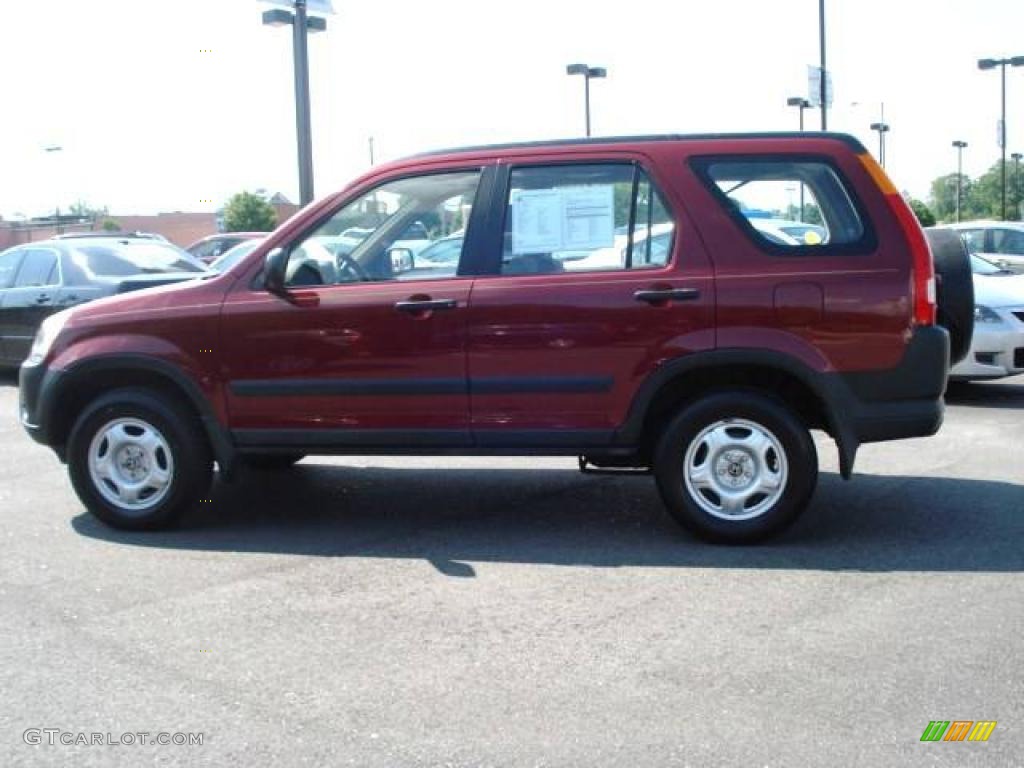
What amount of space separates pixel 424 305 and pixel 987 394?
22.0 feet

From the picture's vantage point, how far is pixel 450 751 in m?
3.70

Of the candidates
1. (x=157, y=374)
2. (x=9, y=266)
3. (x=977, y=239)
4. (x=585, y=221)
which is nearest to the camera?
(x=585, y=221)

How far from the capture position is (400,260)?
6102 millimetres

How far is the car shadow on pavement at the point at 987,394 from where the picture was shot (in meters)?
10.1

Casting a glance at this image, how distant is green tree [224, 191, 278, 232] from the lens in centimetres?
6178

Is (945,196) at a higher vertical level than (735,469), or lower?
higher

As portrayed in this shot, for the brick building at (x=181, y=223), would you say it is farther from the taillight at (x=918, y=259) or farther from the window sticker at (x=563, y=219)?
the taillight at (x=918, y=259)

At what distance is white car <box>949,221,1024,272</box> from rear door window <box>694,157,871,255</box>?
10.8m

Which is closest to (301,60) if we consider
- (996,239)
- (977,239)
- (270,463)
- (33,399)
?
(977,239)

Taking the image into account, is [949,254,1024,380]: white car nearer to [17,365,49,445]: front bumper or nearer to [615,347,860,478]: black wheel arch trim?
[615,347,860,478]: black wheel arch trim

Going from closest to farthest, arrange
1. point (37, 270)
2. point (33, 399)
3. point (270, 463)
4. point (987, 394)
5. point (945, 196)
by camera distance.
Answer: point (33, 399), point (270, 463), point (987, 394), point (37, 270), point (945, 196)

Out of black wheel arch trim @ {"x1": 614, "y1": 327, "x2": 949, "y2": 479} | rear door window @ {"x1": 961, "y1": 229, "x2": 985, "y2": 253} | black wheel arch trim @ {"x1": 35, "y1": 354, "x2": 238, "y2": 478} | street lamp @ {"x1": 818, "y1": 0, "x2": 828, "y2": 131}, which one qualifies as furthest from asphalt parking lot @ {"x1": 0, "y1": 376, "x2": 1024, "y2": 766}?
street lamp @ {"x1": 818, "y1": 0, "x2": 828, "y2": 131}

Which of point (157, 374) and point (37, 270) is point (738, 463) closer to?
point (157, 374)

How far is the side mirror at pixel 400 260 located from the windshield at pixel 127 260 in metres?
7.02
